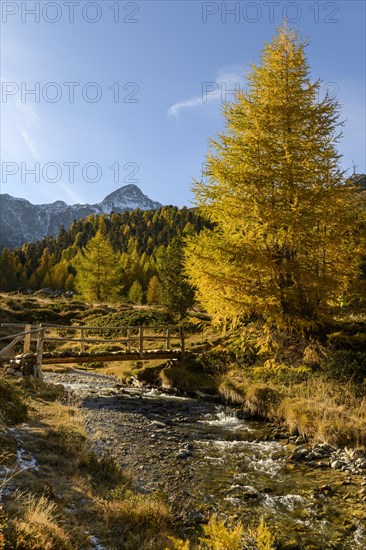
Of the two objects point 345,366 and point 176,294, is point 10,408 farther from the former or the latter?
point 176,294

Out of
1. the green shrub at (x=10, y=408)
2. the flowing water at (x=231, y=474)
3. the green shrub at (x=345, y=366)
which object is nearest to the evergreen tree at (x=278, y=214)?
the green shrub at (x=345, y=366)

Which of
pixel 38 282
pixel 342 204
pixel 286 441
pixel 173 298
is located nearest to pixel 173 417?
pixel 286 441

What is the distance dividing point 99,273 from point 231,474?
4065 cm

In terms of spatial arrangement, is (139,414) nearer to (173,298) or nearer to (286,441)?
(286,441)

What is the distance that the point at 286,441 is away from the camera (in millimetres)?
10055

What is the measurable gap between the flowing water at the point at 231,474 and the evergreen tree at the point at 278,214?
3.86 meters

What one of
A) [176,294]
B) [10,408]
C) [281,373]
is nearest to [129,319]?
[176,294]

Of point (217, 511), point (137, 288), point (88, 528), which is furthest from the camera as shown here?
point (137, 288)

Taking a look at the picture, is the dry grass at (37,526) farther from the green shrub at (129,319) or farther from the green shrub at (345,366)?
the green shrub at (129,319)

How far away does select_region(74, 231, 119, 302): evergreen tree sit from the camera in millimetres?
46781

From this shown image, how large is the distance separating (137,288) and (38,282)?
4299 cm

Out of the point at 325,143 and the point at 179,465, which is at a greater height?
the point at 325,143

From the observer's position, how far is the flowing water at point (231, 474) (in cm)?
617

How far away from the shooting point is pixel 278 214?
12.6 metres
